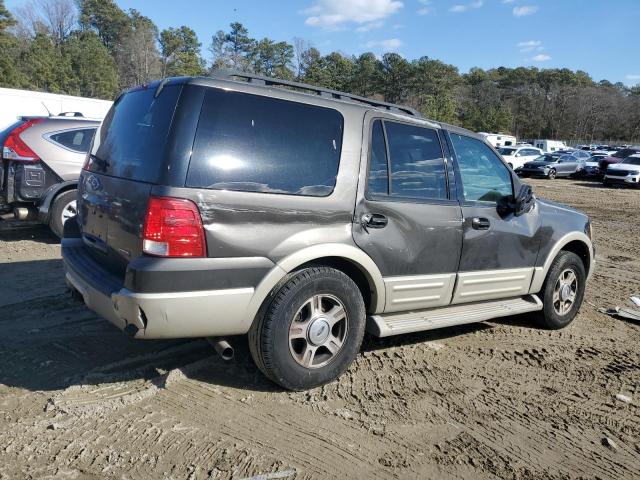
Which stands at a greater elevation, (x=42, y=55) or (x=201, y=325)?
(x=42, y=55)

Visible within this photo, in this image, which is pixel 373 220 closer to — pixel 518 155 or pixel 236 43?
pixel 518 155

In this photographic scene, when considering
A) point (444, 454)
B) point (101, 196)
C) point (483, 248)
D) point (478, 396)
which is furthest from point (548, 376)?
point (101, 196)

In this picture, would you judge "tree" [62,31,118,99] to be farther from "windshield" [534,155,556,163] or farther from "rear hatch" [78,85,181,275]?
"rear hatch" [78,85,181,275]

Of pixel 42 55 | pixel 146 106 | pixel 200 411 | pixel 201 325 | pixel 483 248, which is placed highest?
pixel 42 55

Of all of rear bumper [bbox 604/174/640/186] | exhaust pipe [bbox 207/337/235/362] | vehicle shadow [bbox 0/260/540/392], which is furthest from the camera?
rear bumper [bbox 604/174/640/186]

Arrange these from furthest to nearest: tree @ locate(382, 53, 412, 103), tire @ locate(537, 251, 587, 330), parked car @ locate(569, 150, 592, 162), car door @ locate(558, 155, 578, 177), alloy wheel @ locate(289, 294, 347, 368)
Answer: tree @ locate(382, 53, 412, 103)
parked car @ locate(569, 150, 592, 162)
car door @ locate(558, 155, 578, 177)
tire @ locate(537, 251, 587, 330)
alloy wheel @ locate(289, 294, 347, 368)

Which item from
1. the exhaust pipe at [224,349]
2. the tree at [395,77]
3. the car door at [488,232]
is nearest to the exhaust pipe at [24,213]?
the exhaust pipe at [224,349]

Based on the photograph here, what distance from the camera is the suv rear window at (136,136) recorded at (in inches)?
123

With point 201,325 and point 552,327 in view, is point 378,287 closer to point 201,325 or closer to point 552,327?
point 201,325

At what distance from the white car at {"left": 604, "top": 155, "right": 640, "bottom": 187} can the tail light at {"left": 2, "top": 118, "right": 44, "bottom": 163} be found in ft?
87.8

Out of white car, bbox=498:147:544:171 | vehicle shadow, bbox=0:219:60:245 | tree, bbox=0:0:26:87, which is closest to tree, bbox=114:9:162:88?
tree, bbox=0:0:26:87

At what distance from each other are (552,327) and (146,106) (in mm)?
4215

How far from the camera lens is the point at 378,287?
3713mm

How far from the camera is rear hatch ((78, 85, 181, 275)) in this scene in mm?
3082
